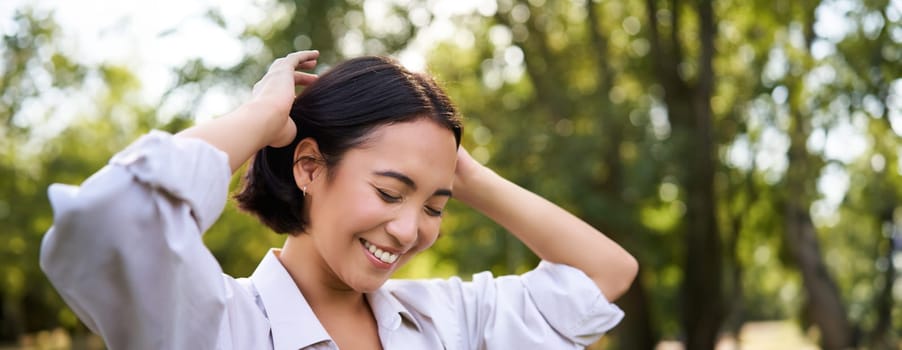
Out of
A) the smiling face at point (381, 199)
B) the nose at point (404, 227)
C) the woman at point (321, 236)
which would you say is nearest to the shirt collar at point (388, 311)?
the woman at point (321, 236)

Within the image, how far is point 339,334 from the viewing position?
1.95 metres

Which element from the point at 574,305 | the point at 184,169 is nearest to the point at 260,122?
the point at 184,169

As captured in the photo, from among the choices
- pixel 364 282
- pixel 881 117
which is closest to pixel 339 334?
pixel 364 282

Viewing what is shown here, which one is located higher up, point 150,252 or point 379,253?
point 150,252

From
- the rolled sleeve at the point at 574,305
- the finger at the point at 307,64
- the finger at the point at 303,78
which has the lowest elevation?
the rolled sleeve at the point at 574,305

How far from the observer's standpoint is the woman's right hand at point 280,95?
1631 millimetres

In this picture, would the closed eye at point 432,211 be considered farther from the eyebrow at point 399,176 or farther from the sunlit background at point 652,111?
the sunlit background at point 652,111

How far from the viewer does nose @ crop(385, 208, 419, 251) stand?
1.76 m

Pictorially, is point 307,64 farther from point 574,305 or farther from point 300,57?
point 574,305

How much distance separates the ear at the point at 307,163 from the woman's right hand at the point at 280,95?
0.32 feet

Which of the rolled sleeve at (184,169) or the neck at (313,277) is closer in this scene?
the rolled sleeve at (184,169)

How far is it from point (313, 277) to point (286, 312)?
0.45 ft

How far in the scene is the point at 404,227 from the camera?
177cm

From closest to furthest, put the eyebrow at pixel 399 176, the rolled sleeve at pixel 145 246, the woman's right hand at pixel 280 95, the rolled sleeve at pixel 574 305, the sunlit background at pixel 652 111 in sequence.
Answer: the rolled sleeve at pixel 145 246
the woman's right hand at pixel 280 95
the eyebrow at pixel 399 176
the rolled sleeve at pixel 574 305
the sunlit background at pixel 652 111
